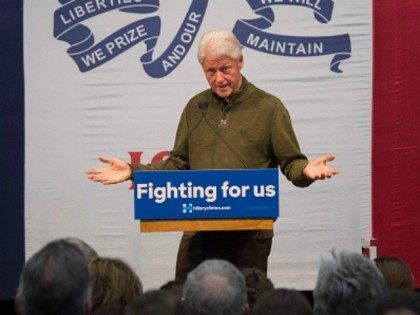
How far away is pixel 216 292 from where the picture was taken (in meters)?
3.30

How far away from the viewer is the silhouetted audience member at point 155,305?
122 inches

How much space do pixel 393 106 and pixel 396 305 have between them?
150 inches

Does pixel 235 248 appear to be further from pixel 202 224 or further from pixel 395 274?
pixel 395 274

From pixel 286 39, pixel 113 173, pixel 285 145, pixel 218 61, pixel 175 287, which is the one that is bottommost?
pixel 175 287

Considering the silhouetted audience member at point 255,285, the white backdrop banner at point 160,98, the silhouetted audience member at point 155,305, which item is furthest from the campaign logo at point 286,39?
the silhouetted audience member at point 155,305

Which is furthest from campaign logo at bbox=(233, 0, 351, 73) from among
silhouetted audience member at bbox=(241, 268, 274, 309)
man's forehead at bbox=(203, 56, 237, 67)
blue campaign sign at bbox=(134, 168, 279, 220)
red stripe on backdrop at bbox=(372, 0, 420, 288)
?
silhouetted audience member at bbox=(241, 268, 274, 309)

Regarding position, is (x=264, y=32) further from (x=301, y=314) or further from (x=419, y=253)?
(x=301, y=314)

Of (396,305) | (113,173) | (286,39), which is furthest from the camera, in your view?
(286,39)

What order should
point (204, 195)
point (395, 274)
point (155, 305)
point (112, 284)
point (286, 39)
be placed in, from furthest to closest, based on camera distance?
point (286, 39), point (204, 195), point (395, 274), point (112, 284), point (155, 305)

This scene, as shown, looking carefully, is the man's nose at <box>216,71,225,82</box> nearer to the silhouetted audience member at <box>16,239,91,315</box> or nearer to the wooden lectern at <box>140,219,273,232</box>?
the wooden lectern at <box>140,219,273,232</box>

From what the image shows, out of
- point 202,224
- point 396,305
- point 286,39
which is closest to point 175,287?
point 202,224

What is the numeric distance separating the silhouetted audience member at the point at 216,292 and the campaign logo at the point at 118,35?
3305 millimetres

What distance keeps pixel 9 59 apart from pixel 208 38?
7.18ft

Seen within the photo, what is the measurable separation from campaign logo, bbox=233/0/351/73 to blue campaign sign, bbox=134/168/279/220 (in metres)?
2.26
